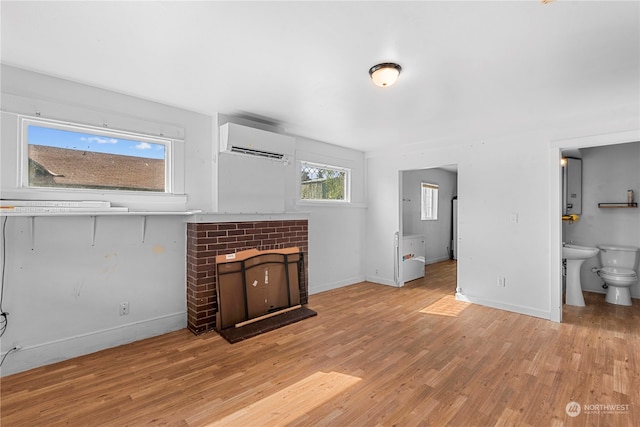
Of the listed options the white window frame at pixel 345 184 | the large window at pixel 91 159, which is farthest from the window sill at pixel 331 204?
the large window at pixel 91 159

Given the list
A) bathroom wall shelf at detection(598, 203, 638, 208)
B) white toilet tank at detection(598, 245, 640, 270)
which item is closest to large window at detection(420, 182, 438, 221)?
bathroom wall shelf at detection(598, 203, 638, 208)

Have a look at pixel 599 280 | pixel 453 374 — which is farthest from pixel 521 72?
pixel 599 280

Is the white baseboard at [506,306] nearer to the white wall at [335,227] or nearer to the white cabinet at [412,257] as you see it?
the white cabinet at [412,257]

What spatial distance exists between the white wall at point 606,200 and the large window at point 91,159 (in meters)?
6.03

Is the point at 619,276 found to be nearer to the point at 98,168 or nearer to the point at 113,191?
the point at 113,191

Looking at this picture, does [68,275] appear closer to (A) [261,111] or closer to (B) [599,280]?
(A) [261,111]

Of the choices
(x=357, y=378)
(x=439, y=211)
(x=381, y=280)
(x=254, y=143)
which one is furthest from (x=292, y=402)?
(x=439, y=211)

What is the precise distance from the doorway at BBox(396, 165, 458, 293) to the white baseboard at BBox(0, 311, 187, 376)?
409cm

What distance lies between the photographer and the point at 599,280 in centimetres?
453

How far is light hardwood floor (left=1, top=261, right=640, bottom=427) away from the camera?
1.87 metres

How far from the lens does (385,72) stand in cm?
220

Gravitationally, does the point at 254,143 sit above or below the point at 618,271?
above

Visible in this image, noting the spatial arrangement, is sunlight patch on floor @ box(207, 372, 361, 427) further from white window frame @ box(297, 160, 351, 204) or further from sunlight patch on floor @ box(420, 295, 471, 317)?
white window frame @ box(297, 160, 351, 204)

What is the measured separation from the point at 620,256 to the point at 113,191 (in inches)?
246
